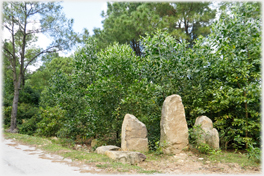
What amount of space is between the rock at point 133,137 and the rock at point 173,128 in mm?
661

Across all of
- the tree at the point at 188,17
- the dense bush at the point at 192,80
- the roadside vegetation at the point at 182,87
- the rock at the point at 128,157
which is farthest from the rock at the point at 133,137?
the tree at the point at 188,17

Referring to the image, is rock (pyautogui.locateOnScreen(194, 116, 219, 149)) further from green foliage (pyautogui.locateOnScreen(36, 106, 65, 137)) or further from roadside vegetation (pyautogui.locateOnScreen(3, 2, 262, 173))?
green foliage (pyautogui.locateOnScreen(36, 106, 65, 137))

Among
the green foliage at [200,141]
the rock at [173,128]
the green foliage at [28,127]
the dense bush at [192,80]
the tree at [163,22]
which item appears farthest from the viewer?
the tree at [163,22]

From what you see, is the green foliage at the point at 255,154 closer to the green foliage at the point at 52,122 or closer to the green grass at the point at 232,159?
the green grass at the point at 232,159

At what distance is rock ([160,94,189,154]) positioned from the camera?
6.38m

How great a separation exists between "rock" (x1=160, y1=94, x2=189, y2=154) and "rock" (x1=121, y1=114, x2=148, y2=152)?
2.17ft

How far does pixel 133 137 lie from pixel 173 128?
4.44 feet

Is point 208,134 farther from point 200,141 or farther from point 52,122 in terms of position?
point 52,122

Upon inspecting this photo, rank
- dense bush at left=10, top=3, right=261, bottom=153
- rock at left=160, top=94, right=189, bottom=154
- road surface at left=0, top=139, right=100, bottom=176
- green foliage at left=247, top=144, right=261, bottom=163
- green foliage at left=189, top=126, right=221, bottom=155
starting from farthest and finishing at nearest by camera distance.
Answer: dense bush at left=10, top=3, right=261, bottom=153 → rock at left=160, top=94, right=189, bottom=154 → green foliage at left=189, top=126, right=221, bottom=155 → green foliage at left=247, top=144, right=261, bottom=163 → road surface at left=0, top=139, right=100, bottom=176

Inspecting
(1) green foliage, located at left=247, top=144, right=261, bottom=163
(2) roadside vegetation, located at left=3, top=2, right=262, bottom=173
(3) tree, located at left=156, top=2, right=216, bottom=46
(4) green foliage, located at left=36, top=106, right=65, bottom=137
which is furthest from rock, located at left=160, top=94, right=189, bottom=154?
(3) tree, located at left=156, top=2, right=216, bottom=46

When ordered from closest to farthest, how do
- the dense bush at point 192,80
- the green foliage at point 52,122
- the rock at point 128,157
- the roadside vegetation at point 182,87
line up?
the rock at point 128,157 < the roadside vegetation at point 182,87 < the dense bush at point 192,80 < the green foliage at point 52,122

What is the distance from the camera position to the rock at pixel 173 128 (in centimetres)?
638

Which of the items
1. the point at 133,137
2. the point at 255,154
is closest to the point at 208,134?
the point at 255,154

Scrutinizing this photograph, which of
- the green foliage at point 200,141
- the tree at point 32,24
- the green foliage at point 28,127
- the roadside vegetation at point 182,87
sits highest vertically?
the tree at point 32,24
